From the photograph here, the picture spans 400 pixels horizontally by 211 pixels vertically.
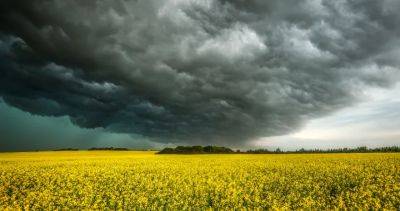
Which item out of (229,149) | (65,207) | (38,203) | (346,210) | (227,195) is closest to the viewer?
(346,210)

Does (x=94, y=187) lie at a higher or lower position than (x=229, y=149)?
lower

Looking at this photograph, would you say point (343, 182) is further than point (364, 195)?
Yes

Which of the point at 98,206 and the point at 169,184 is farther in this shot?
the point at 169,184

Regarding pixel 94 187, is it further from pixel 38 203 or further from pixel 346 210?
pixel 346 210

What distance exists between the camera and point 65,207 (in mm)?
14844

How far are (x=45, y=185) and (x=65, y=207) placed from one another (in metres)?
9.27

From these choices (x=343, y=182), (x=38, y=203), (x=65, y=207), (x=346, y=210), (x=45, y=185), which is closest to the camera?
(x=346, y=210)

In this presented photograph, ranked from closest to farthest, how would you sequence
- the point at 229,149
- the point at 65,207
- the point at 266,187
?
1. the point at 65,207
2. the point at 266,187
3. the point at 229,149

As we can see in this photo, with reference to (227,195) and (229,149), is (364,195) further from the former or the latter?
(229,149)

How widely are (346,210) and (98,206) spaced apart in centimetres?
991

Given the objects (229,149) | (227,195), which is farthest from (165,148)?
(227,195)

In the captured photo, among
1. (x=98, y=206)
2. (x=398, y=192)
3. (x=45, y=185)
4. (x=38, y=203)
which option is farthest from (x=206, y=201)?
(x=45, y=185)

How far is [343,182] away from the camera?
21.2 meters

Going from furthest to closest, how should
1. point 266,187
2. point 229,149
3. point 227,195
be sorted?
1. point 229,149
2. point 266,187
3. point 227,195
